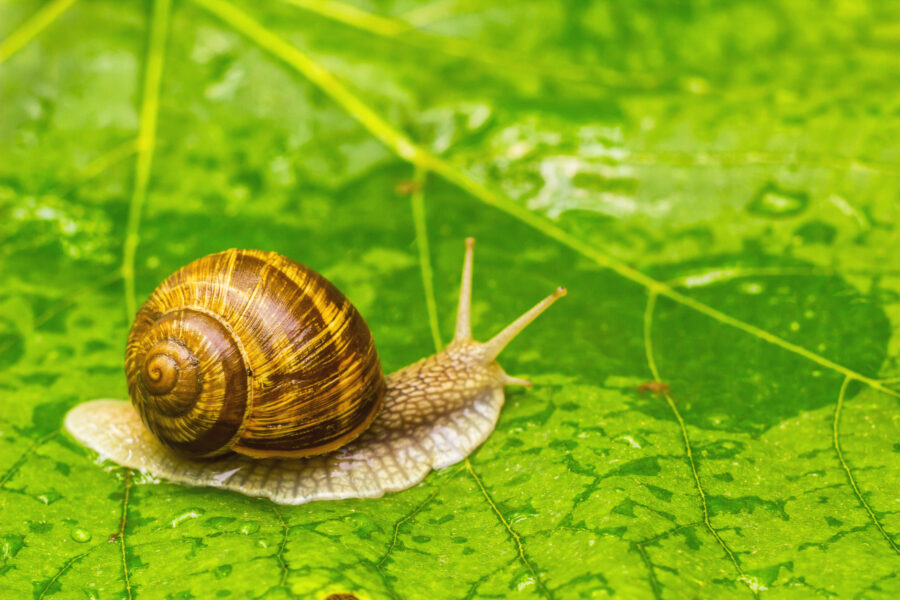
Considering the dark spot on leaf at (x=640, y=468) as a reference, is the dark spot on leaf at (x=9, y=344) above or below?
above

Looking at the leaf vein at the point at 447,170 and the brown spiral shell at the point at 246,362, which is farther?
the leaf vein at the point at 447,170

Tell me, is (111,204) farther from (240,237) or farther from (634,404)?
(634,404)

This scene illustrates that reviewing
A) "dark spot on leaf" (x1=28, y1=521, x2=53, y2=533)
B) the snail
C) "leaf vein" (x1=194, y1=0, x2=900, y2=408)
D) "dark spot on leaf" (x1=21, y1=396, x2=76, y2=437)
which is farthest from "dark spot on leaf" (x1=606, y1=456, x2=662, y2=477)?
"dark spot on leaf" (x1=21, y1=396, x2=76, y2=437)

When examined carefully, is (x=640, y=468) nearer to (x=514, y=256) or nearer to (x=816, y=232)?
(x=514, y=256)

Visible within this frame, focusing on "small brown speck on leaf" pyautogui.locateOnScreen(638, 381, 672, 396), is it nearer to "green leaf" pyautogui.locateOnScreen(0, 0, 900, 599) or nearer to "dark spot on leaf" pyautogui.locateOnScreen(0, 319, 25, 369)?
"green leaf" pyautogui.locateOnScreen(0, 0, 900, 599)

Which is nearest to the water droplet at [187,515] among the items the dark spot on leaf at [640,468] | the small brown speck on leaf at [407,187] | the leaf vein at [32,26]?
the dark spot on leaf at [640,468]

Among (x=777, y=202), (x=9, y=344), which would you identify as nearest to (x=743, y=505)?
(x=777, y=202)

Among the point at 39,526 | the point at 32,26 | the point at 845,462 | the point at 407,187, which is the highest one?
the point at 32,26

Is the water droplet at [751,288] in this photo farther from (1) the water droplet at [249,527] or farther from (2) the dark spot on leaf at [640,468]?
(1) the water droplet at [249,527]

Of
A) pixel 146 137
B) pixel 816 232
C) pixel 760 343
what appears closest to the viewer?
pixel 760 343
